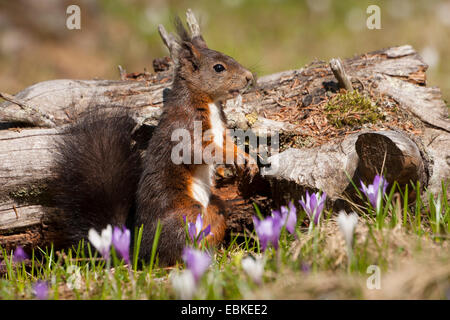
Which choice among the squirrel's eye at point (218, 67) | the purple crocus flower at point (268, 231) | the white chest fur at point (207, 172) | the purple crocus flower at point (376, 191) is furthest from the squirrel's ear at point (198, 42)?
the purple crocus flower at point (268, 231)

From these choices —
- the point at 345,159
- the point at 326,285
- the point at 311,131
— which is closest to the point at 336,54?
the point at 311,131

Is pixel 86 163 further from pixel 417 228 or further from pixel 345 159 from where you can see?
pixel 417 228

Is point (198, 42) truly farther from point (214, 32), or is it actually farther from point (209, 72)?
point (214, 32)

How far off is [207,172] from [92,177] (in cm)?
80

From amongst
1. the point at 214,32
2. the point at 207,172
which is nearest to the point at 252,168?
the point at 207,172

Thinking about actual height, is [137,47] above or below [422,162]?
above

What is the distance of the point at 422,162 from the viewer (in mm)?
2746

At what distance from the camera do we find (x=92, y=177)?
327cm

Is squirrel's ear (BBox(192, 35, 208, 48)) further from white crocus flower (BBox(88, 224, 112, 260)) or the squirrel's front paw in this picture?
white crocus flower (BBox(88, 224, 112, 260))

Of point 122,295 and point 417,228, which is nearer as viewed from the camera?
point 122,295

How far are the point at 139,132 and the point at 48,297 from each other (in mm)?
1903

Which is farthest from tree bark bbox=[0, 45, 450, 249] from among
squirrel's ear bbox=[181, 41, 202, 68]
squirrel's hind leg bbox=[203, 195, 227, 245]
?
squirrel's ear bbox=[181, 41, 202, 68]
